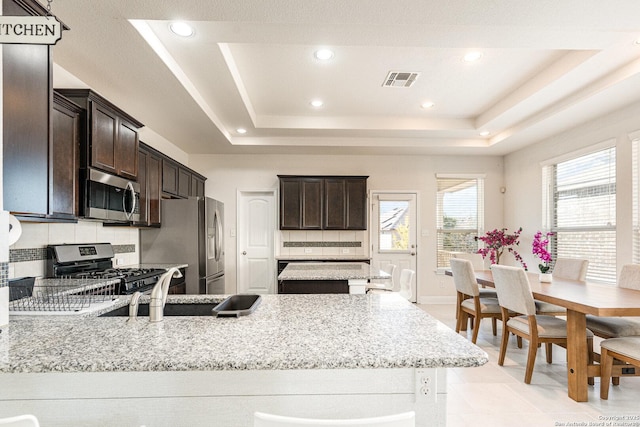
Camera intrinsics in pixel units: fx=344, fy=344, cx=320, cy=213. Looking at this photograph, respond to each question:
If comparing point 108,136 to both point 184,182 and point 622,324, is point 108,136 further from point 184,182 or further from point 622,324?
point 622,324

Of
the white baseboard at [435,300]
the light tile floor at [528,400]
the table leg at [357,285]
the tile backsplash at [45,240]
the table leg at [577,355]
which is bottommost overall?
the white baseboard at [435,300]

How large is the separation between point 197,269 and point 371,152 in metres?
3.28

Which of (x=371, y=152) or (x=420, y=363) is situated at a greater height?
(x=371, y=152)

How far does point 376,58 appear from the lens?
3.18m

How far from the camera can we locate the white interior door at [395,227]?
5.92m

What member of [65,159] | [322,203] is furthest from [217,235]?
[65,159]

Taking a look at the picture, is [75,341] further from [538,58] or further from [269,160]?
[269,160]

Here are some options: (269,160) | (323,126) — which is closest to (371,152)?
(323,126)

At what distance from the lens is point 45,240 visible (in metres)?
2.76

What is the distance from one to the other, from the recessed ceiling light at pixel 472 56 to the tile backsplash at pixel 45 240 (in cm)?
383

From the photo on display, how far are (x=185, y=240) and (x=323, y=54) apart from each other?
2596mm

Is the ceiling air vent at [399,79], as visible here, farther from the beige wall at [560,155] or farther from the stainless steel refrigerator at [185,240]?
the stainless steel refrigerator at [185,240]

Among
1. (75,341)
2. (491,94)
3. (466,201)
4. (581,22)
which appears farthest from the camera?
(466,201)

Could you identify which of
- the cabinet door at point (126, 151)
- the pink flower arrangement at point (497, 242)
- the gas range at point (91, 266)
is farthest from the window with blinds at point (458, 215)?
the cabinet door at point (126, 151)
